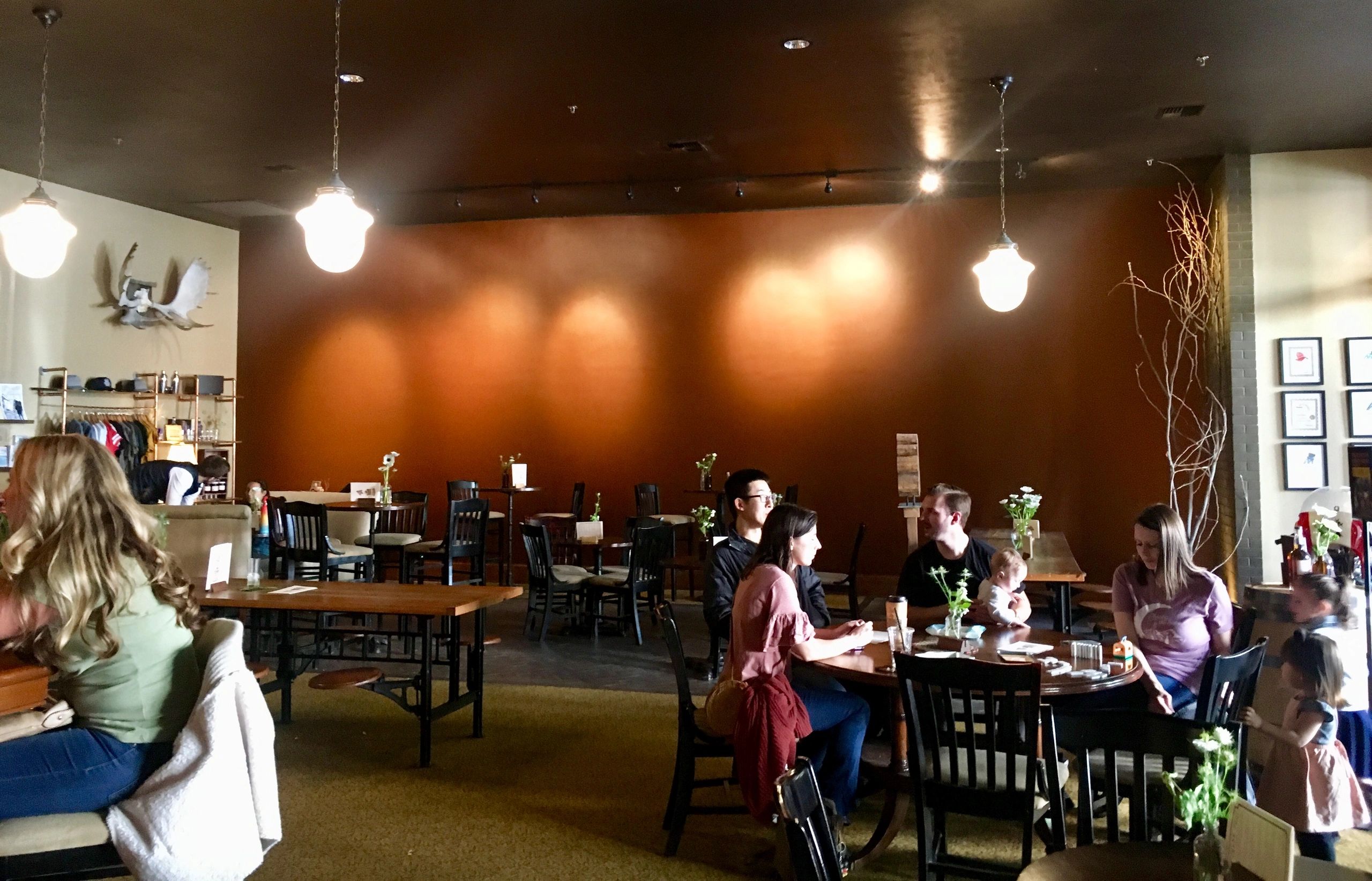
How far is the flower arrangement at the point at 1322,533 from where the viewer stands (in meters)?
4.75

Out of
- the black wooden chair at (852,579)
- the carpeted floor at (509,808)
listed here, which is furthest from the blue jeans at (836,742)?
the black wooden chair at (852,579)

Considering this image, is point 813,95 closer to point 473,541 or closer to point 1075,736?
point 473,541

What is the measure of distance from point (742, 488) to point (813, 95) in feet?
11.5

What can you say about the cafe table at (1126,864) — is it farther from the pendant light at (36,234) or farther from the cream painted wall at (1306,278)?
the cream painted wall at (1306,278)

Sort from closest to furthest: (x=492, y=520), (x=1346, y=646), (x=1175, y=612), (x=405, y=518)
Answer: (x=1346, y=646)
(x=1175, y=612)
(x=405, y=518)
(x=492, y=520)

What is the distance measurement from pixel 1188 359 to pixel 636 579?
211 inches

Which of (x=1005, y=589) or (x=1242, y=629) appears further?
(x=1005, y=589)

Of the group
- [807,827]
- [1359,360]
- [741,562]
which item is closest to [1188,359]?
[1359,360]

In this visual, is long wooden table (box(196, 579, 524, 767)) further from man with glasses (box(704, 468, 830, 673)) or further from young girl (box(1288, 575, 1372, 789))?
young girl (box(1288, 575, 1372, 789))

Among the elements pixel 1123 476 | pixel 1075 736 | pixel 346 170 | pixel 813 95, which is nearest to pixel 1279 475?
pixel 1123 476

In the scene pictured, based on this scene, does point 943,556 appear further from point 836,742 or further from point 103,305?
point 103,305

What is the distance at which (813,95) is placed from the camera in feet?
22.7

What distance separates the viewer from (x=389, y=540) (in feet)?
27.9

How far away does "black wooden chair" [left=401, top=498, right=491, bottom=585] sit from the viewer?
25.5ft
